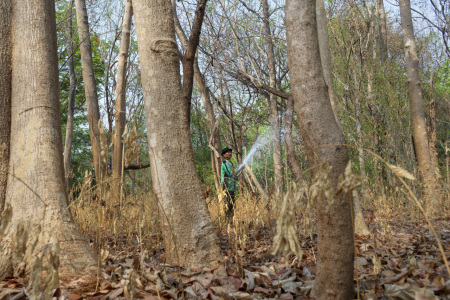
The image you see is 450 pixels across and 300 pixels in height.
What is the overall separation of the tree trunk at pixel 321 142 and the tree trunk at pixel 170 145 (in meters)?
0.96

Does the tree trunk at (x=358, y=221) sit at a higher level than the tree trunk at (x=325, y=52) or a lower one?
lower

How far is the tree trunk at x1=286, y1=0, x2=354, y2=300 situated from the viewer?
163cm

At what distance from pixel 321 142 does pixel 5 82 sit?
227cm

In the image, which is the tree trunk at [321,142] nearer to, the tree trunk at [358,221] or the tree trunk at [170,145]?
the tree trunk at [170,145]

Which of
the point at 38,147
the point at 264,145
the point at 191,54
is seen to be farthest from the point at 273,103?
the point at 38,147

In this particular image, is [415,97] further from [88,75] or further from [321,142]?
[88,75]

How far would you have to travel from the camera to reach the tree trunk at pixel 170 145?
248 centimetres

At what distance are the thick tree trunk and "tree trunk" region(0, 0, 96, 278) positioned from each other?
5cm

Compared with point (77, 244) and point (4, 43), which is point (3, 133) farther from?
point (77, 244)

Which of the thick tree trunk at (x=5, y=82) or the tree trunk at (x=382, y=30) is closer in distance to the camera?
the thick tree trunk at (x=5, y=82)

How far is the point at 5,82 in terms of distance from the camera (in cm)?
257

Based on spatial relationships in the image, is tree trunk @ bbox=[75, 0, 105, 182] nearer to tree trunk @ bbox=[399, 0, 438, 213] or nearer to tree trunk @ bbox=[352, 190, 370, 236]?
tree trunk @ bbox=[352, 190, 370, 236]

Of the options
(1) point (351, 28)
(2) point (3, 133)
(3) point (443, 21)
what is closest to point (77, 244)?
(2) point (3, 133)

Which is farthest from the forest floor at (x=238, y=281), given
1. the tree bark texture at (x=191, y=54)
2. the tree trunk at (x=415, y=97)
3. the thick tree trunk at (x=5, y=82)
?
the tree trunk at (x=415, y=97)
